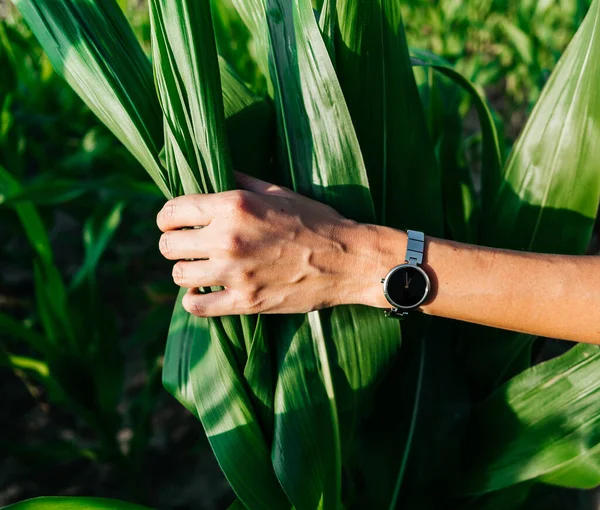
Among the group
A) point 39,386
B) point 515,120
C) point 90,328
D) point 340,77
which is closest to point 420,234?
point 340,77

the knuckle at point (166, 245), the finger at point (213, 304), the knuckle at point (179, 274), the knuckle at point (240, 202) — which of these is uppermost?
the knuckle at point (240, 202)

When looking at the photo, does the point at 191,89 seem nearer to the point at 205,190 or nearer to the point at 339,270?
the point at 205,190

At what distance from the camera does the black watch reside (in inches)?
21.3

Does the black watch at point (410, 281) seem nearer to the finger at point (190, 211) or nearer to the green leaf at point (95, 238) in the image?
the finger at point (190, 211)

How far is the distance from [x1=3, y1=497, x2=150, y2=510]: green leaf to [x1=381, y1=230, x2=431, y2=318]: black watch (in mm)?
345

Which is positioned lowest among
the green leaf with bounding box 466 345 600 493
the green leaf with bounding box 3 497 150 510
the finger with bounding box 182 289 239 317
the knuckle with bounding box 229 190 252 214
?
the green leaf with bounding box 466 345 600 493

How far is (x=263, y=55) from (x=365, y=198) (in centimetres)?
21

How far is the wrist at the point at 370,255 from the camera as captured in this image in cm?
54

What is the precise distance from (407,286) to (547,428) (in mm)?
267

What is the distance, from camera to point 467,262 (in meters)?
0.55

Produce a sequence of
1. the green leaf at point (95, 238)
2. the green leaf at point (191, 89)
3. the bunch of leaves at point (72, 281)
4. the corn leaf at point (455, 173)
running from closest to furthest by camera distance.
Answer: the green leaf at point (191, 89) < the corn leaf at point (455, 173) < the bunch of leaves at point (72, 281) < the green leaf at point (95, 238)

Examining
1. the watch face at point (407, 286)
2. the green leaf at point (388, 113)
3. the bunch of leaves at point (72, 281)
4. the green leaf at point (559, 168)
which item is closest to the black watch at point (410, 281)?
the watch face at point (407, 286)

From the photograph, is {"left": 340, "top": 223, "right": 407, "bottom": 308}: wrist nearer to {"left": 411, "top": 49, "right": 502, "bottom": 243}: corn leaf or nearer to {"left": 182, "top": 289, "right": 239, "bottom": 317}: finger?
{"left": 182, "top": 289, "right": 239, "bottom": 317}: finger

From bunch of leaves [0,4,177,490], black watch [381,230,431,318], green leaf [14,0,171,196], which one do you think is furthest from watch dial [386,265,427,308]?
bunch of leaves [0,4,177,490]
